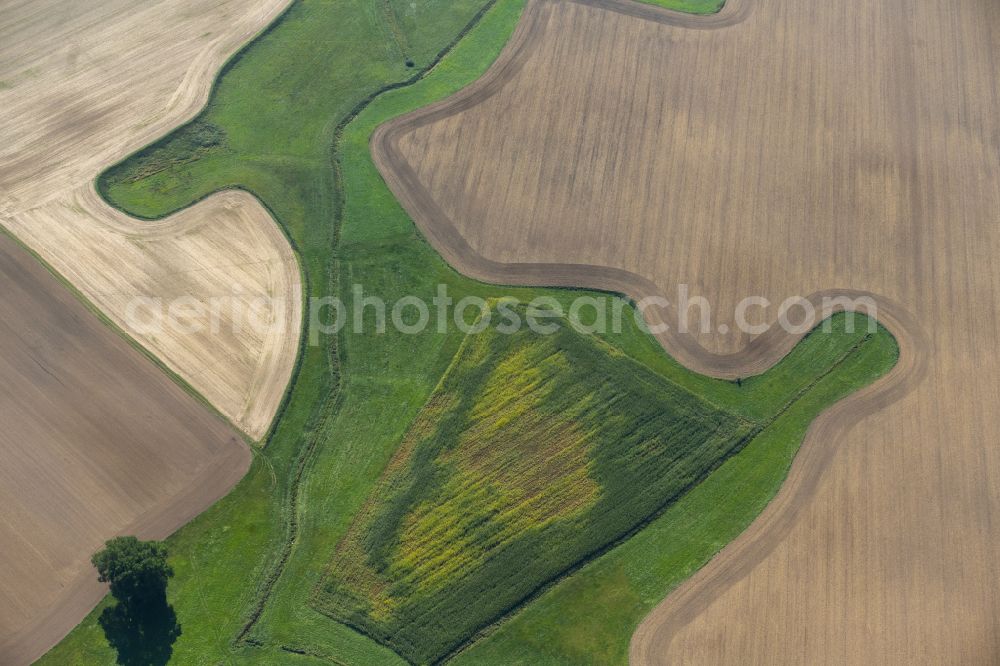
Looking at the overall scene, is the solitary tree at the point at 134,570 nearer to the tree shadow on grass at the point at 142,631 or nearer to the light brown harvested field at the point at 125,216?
the tree shadow on grass at the point at 142,631

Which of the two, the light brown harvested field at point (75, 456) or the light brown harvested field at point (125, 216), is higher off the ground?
the light brown harvested field at point (125, 216)

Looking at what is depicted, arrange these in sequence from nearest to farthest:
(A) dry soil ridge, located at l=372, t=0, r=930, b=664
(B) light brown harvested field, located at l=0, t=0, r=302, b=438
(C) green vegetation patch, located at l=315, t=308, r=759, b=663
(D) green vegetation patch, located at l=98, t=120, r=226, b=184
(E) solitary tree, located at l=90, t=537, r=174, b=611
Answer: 1. (E) solitary tree, located at l=90, t=537, r=174, b=611
2. (C) green vegetation patch, located at l=315, t=308, r=759, b=663
3. (A) dry soil ridge, located at l=372, t=0, r=930, b=664
4. (B) light brown harvested field, located at l=0, t=0, r=302, b=438
5. (D) green vegetation patch, located at l=98, t=120, r=226, b=184

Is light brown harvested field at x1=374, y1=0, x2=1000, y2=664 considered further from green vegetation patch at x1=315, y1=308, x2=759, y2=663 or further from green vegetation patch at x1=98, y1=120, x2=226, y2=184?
green vegetation patch at x1=98, y1=120, x2=226, y2=184

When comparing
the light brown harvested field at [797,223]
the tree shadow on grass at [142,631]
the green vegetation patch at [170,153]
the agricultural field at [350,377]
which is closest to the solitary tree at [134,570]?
the tree shadow on grass at [142,631]

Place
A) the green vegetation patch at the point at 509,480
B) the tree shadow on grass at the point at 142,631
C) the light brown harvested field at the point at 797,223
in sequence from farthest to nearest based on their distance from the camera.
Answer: the light brown harvested field at the point at 797,223 → the green vegetation patch at the point at 509,480 → the tree shadow on grass at the point at 142,631

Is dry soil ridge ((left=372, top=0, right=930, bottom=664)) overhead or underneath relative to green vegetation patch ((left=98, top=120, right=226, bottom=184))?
underneath

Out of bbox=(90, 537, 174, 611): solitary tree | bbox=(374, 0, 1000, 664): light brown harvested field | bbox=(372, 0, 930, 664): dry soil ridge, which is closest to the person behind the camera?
bbox=(90, 537, 174, 611): solitary tree

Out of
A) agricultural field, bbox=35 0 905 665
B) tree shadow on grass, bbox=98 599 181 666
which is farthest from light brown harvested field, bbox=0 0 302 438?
tree shadow on grass, bbox=98 599 181 666

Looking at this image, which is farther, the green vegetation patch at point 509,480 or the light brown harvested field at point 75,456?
the green vegetation patch at point 509,480
